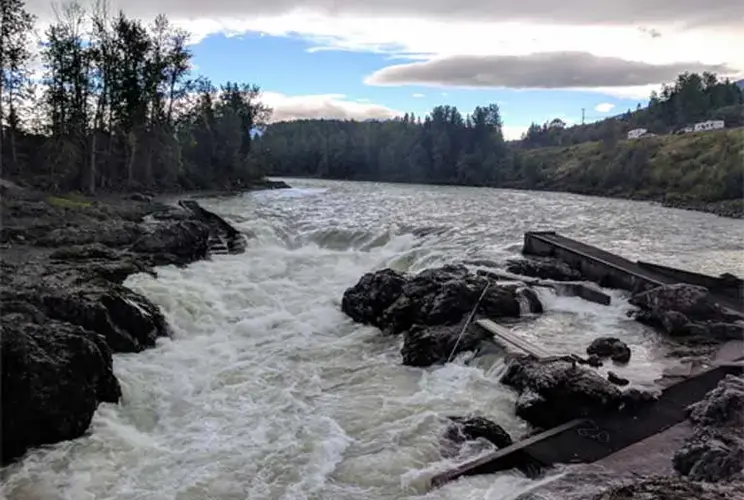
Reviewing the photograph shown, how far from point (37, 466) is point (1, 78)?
33.4 meters

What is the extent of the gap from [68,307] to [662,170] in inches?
2719

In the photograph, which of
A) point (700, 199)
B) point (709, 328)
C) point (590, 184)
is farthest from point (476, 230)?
point (590, 184)

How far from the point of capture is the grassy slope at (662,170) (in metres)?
53.8

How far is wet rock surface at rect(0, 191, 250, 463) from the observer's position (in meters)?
8.63

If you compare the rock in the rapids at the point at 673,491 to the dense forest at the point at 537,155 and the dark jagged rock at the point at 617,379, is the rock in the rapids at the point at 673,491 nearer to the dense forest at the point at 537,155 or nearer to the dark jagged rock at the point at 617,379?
the dark jagged rock at the point at 617,379

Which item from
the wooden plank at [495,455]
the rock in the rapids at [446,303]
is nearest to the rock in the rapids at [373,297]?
the rock in the rapids at [446,303]

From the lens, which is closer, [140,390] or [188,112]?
[140,390]

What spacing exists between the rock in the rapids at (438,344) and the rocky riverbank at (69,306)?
5786 mm

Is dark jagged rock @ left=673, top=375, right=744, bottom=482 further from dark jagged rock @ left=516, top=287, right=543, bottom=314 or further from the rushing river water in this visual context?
dark jagged rock @ left=516, top=287, right=543, bottom=314

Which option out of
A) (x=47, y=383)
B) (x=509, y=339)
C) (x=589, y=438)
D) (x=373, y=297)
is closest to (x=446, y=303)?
(x=373, y=297)

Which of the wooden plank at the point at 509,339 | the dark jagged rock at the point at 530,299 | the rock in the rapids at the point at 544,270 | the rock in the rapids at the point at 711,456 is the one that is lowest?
the rock in the rapids at the point at 711,456

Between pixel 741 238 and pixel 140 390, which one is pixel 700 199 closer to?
pixel 741 238

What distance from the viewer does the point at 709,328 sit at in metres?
13.1

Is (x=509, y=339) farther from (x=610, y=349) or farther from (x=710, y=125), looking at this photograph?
(x=710, y=125)
